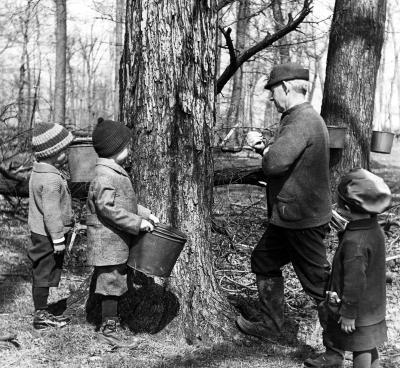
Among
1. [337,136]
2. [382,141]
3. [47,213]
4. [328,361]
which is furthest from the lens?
[382,141]

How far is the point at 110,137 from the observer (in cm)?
343

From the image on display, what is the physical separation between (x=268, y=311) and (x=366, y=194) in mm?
1245

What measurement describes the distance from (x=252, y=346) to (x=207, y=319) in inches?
13.6

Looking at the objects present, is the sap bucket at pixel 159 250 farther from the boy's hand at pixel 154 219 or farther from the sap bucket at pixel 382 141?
the sap bucket at pixel 382 141

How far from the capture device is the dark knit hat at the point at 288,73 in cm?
344

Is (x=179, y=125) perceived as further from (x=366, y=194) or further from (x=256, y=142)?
(x=366, y=194)

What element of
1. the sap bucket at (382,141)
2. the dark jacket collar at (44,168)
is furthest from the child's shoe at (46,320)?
the sap bucket at (382,141)

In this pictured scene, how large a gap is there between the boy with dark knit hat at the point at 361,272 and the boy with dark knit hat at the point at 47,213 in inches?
72.4

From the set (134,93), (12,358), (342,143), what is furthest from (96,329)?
(342,143)

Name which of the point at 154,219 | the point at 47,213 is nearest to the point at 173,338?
the point at 154,219

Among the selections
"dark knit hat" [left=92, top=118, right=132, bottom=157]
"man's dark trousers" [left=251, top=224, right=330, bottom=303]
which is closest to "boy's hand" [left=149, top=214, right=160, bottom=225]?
"dark knit hat" [left=92, top=118, right=132, bottom=157]

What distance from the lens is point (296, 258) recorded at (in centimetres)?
355

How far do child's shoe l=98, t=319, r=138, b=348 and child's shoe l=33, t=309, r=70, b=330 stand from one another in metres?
0.37

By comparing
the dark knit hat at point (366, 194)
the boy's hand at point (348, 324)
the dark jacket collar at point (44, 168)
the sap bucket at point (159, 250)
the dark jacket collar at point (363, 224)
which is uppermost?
the dark knit hat at point (366, 194)
